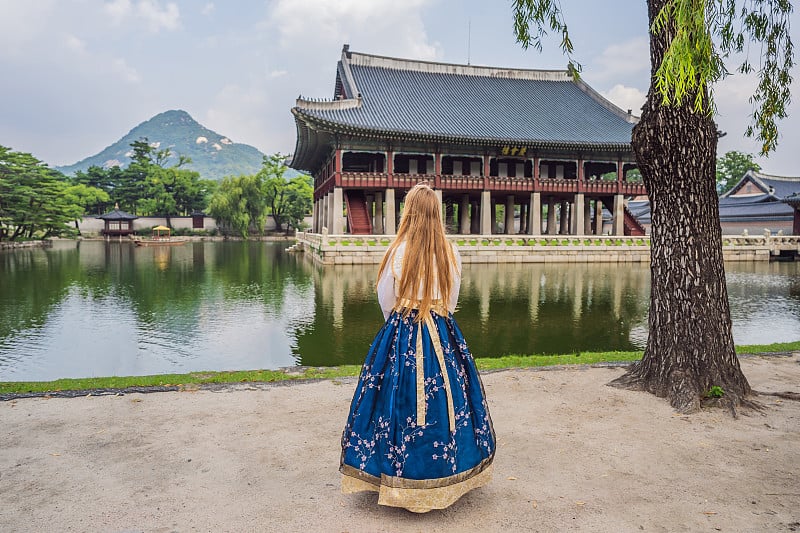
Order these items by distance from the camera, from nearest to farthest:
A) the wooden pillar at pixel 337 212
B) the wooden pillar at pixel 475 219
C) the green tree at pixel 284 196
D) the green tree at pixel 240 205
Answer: the wooden pillar at pixel 337 212 < the wooden pillar at pixel 475 219 < the green tree at pixel 240 205 < the green tree at pixel 284 196

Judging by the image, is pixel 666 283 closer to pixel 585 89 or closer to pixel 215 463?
pixel 215 463

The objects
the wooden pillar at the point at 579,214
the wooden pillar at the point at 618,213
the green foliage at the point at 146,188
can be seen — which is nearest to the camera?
the wooden pillar at the point at 579,214

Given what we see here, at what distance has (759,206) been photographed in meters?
39.3

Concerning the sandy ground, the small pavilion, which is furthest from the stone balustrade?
the small pavilion

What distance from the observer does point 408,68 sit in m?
35.3

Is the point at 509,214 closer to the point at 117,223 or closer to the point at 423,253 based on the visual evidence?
the point at 423,253

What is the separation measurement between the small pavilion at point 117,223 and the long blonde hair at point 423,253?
1963 inches

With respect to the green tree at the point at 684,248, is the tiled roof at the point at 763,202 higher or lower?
higher

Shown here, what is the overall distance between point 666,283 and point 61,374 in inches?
286

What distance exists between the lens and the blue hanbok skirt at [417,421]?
2.82m

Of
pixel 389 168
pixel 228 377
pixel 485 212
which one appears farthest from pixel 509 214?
pixel 228 377

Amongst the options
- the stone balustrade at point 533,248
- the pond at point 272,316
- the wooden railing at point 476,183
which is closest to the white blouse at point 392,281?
the pond at point 272,316

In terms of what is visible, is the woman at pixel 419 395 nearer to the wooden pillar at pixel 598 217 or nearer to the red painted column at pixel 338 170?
the red painted column at pixel 338 170

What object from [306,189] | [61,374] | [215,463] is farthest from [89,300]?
[306,189]
